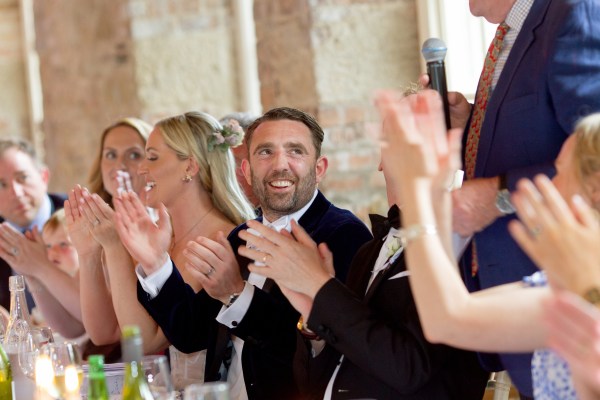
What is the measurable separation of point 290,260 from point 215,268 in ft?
1.90

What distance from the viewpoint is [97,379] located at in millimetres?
2182

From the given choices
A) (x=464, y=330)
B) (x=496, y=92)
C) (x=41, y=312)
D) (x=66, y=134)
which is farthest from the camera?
(x=66, y=134)

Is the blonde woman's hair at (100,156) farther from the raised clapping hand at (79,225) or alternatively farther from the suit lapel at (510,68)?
the suit lapel at (510,68)

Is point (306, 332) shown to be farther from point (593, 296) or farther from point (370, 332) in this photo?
point (593, 296)

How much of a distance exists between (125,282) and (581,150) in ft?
7.10

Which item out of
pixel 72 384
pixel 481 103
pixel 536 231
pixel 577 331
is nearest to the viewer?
pixel 577 331

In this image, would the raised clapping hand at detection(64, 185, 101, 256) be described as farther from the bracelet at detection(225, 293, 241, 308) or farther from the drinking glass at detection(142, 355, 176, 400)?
the drinking glass at detection(142, 355, 176, 400)

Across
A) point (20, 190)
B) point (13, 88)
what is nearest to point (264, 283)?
point (20, 190)

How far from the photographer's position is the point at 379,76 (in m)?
5.30

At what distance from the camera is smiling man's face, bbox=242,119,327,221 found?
3.47 m

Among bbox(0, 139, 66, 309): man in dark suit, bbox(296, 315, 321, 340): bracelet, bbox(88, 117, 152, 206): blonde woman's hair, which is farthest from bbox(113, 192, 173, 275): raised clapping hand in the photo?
bbox(0, 139, 66, 309): man in dark suit

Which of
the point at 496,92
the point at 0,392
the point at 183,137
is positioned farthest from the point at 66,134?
the point at 496,92

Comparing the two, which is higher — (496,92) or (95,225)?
(496,92)

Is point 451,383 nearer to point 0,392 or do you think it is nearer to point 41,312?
point 0,392
